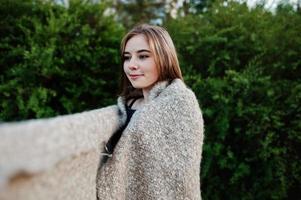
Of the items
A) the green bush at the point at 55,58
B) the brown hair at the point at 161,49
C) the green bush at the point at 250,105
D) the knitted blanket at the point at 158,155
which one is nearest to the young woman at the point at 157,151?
the knitted blanket at the point at 158,155

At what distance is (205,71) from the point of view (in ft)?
13.2

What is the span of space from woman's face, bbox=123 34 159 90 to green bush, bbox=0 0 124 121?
1746mm

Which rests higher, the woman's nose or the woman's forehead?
the woman's forehead

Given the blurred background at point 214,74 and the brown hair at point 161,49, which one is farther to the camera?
the blurred background at point 214,74

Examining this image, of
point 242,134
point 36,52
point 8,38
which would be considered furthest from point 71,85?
point 242,134

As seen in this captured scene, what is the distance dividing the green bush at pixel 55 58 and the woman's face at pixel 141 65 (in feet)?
5.73

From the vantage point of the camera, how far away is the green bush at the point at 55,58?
3857 mm

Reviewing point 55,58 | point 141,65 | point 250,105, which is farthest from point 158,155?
point 55,58

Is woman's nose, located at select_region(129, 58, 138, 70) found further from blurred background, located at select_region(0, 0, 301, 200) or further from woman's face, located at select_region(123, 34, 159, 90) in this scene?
blurred background, located at select_region(0, 0, 301, 200)

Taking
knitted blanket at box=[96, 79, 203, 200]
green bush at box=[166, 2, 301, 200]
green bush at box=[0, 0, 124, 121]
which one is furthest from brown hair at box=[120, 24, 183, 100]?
green bush at box=[0, 0, 124, 121]

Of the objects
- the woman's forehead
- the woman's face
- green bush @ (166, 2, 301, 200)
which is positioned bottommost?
green bush @ (166, 2, 301, 200)

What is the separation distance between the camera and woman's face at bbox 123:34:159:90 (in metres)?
2.16

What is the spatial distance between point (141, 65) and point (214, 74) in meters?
1.86

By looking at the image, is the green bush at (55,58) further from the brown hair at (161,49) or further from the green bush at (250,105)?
the brown hair at (161,49)
